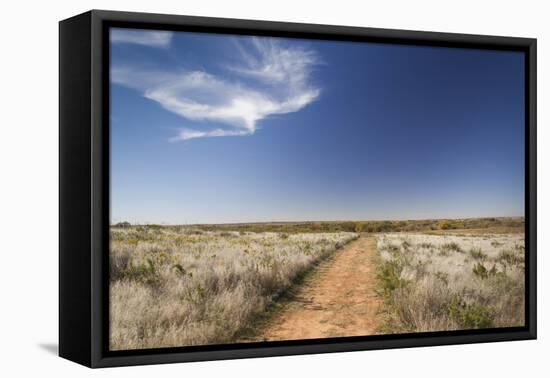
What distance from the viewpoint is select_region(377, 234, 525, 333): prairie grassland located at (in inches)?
476

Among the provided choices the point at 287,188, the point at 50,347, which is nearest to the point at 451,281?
the point at 287,188

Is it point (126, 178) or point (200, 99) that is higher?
point (200, 99)

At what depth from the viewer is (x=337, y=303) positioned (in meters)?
11.7

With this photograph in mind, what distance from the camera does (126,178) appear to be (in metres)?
10.6

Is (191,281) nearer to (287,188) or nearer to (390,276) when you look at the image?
(287,188)

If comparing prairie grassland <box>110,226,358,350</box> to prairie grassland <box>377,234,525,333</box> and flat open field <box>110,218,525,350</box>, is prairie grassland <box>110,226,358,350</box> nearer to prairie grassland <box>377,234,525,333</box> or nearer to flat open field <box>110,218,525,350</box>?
flat open field <box>110,218,525,350</box>

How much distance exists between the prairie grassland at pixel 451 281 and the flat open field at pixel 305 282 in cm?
1

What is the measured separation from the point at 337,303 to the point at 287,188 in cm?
160

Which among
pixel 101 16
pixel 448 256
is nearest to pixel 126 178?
pixel 101 16

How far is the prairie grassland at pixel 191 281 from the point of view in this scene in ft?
34.7

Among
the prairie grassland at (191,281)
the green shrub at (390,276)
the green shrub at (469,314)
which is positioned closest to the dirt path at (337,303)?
the green shrub at (390,276)

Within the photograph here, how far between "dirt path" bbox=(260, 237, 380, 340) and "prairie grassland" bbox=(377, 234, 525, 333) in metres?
0.23

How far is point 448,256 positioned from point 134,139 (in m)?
4.50

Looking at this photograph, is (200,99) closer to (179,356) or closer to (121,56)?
(121,56)
